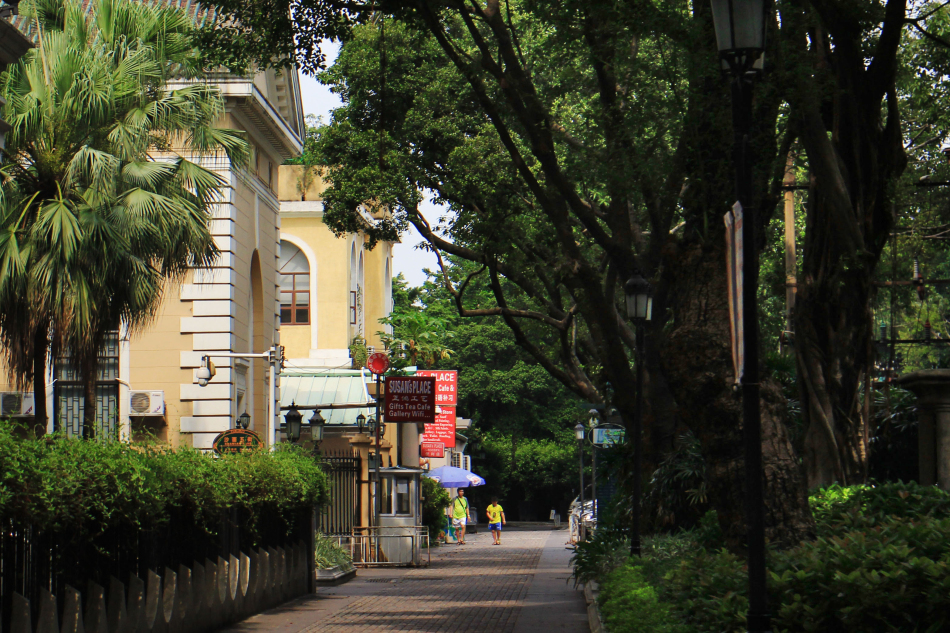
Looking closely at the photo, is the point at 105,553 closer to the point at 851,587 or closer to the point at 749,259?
the point at 749,259

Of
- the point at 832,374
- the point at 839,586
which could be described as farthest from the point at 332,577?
the point at 839,586

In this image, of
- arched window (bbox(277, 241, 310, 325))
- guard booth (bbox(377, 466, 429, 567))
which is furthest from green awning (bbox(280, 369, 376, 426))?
guard booth (bbox(377, 466, 429, 567))

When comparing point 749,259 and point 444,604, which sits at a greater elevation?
point 749,259

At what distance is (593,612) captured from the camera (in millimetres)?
14344

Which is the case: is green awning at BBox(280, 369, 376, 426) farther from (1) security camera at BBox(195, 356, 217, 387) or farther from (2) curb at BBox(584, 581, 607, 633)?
(2) curb at BBox(584, 581, 607, 633)

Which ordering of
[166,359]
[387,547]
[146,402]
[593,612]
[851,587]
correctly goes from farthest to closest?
[387,547] < [166,359] < [146,402] < [593,612] < [851,587]

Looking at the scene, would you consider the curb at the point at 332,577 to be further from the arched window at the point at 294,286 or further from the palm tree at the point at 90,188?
the arched window at the point at 294,286

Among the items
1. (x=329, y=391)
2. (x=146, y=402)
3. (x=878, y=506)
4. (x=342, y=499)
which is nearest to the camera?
(x=878, y=506)

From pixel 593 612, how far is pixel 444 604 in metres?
4.07

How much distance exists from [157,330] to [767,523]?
64.7ft

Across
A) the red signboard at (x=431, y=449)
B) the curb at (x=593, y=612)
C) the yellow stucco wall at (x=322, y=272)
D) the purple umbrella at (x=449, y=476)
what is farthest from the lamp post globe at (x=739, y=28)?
the purple umbrella at (x=449, y=476)

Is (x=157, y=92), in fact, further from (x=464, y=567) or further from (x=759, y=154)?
(x=464, y=567)

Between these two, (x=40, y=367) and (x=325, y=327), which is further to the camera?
(x=325, y=327)

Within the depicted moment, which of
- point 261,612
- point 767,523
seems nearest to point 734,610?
point 767,523
